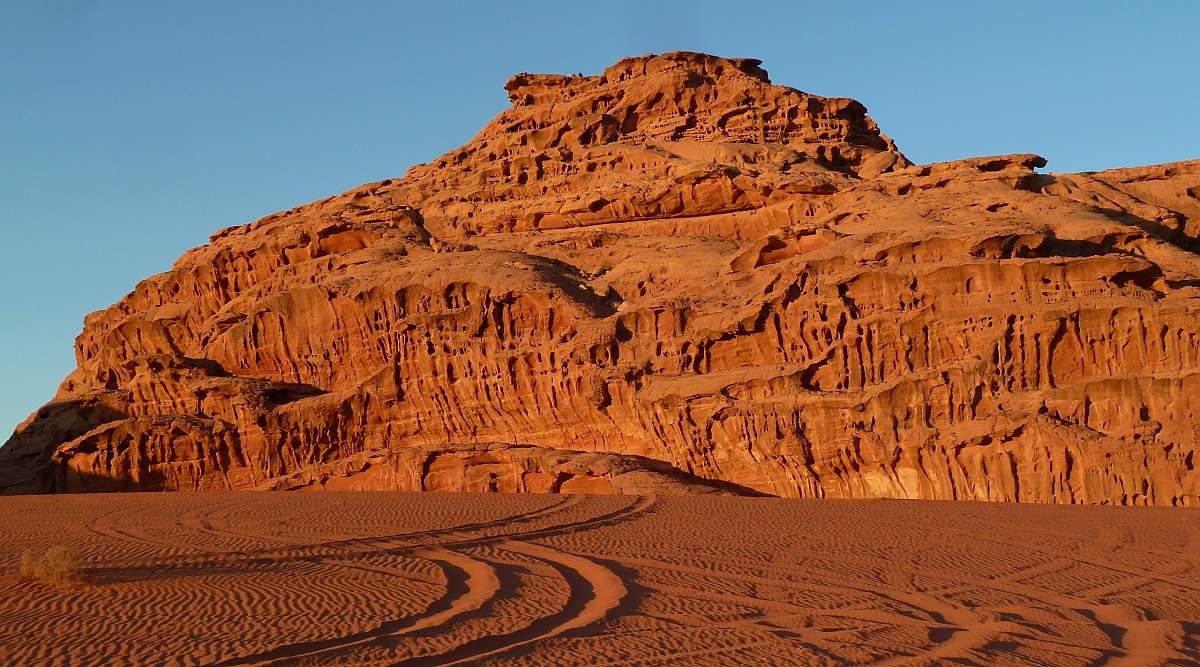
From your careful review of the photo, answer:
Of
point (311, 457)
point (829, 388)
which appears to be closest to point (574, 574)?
point (829, 388)

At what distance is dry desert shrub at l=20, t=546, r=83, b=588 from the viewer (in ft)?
45.2

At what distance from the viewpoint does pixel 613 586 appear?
48.1 feet

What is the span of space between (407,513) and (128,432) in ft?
55.0

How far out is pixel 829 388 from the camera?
2978cm

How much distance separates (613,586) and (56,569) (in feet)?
22.2

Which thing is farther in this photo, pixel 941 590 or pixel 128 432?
pixel 128 432

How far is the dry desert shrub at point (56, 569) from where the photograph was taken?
13.8m

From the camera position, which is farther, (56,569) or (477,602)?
(56,569)

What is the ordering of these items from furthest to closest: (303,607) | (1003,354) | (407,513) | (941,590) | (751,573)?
(1003,354) < (407,513) < (751,573) < (941,590) < (303,607)

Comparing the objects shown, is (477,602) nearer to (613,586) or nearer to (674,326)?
(613,586)

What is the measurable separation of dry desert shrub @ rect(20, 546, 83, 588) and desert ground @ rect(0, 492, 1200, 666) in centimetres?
24

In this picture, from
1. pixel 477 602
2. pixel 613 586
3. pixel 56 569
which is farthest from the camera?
pixel 613 586

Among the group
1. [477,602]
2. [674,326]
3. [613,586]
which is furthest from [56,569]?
[674,326]

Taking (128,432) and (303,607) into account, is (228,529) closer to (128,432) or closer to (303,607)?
(303,607)
